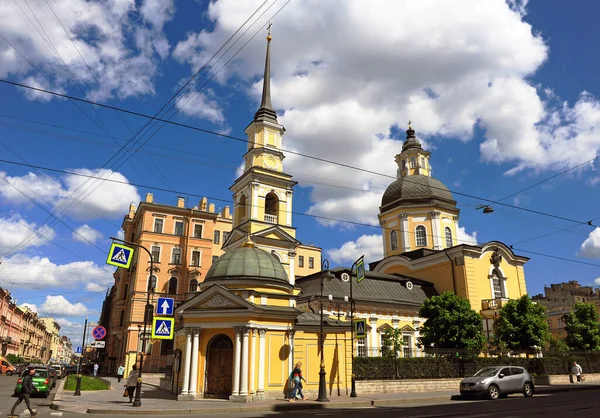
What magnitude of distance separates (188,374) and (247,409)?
4628 millimetres

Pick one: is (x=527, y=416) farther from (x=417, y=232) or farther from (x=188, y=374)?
(x=417, y=232)

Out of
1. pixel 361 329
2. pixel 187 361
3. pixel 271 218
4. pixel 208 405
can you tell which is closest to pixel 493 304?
pixel 271 218

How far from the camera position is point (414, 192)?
50.2 m

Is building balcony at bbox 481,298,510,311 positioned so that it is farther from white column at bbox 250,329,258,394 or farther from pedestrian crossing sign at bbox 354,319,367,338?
white column at bbox 250,329,258,394

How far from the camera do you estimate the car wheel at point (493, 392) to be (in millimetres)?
20875

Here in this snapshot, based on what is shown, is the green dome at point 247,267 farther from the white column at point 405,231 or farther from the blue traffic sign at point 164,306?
the white column at point 405,231

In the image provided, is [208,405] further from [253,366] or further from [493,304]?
[493,304]

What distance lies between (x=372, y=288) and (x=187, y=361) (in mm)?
22271

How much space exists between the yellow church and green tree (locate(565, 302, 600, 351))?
18.3 feet

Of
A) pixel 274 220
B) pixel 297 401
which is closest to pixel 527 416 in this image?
pixel 297 401

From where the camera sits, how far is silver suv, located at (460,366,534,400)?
20.9 meters

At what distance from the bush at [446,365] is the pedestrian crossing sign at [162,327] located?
10.7 m

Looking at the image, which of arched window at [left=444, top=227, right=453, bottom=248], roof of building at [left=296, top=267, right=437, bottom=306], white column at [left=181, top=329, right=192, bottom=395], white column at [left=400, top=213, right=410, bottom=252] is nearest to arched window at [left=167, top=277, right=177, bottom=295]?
roof of building at [left=296, top=267, right=437, bottom=306]

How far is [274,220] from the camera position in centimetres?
4012
